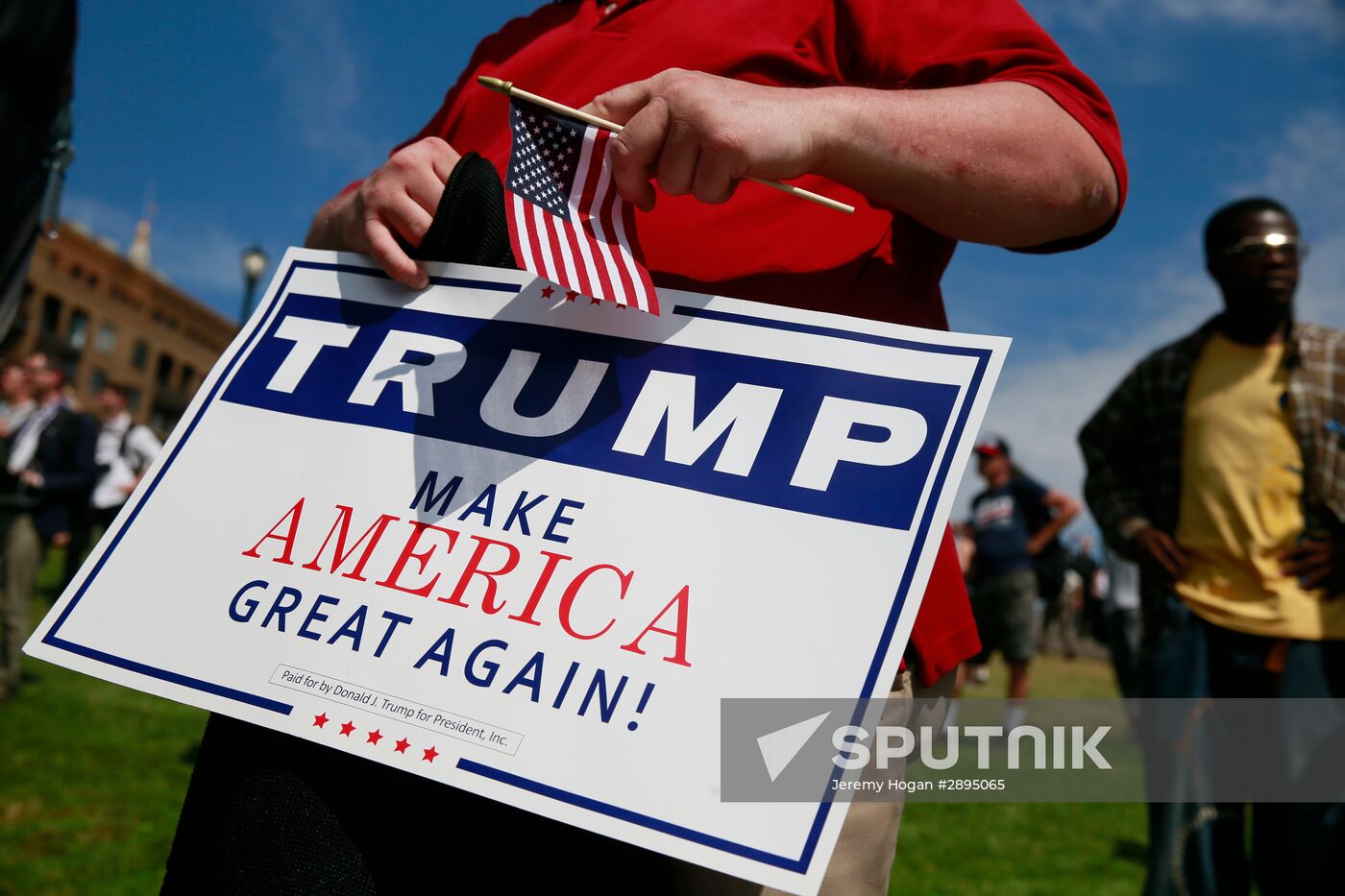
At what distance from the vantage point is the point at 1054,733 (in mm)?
1529

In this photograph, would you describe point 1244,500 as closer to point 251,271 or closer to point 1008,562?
point 1008,562

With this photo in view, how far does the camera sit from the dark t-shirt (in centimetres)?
707

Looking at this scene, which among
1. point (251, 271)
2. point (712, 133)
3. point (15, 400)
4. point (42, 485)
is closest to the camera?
point (712, 133)

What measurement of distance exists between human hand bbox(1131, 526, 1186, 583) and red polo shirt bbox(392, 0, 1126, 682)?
1.99 m

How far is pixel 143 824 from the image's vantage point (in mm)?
3682

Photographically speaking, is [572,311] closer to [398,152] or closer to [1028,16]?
[398,152]

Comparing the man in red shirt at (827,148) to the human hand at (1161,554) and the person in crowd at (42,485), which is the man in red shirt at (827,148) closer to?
the human hand at (1161,554)

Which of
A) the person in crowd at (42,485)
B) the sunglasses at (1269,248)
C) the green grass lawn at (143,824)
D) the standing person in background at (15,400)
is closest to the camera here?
the sunglasses at (1269,248)

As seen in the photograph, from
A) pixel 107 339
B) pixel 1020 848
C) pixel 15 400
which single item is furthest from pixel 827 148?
pixel 107 339

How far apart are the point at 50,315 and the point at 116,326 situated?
22.6 feet

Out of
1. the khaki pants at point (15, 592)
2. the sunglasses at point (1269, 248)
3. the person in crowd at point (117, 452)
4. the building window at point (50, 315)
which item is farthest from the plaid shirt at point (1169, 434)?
the building window at point (50, 315)

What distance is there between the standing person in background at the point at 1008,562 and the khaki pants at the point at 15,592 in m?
6.19

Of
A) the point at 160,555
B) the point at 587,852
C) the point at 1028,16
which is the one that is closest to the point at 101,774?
the point at 160,555

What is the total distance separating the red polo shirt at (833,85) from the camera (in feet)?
3.55
